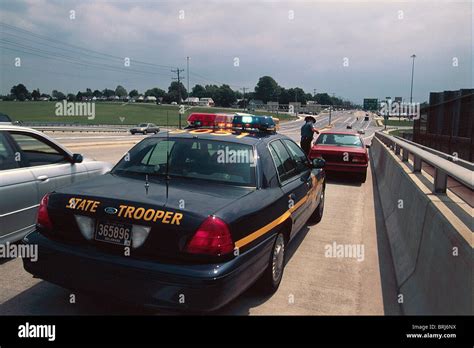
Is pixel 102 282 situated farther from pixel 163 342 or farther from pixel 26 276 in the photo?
pixel 26 276

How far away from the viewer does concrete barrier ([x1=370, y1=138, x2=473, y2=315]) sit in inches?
105

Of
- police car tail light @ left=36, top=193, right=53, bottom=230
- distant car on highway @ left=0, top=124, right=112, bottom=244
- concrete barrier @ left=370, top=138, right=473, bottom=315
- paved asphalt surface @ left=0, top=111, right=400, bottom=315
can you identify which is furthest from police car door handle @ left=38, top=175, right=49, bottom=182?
concrete barrier @ left=370, top=138, right=473, bottom=315

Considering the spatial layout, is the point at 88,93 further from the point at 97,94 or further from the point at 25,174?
the point at 25,174

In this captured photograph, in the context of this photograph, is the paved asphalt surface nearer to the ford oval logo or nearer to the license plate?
the license plate

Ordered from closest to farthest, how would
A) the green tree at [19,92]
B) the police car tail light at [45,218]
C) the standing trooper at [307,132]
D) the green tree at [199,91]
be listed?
the police car tail light at [45,218], the standing trooper at [307,132], the green tree at [19,92], the green tree at [199,91]

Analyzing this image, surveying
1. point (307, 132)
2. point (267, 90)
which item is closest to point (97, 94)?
point (267, 90)

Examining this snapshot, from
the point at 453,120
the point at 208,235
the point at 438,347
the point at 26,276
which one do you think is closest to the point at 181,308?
the point at 208,235

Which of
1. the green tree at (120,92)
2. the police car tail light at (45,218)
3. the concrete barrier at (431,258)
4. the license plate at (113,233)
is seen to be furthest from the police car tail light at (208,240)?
the green tree at (120,92)

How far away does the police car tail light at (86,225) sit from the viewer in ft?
10.7

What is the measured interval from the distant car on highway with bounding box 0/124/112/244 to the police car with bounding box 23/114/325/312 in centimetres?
128

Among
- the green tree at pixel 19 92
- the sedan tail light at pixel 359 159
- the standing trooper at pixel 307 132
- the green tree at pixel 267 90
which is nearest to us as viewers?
the sedan tail light at pixel 359 159

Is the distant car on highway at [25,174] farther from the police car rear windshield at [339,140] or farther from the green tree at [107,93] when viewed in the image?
the green tree at [107,93]

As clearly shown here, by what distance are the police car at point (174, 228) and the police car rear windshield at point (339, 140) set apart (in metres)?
9.01

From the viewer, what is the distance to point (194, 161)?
4.16 m
